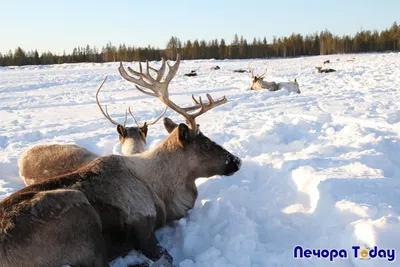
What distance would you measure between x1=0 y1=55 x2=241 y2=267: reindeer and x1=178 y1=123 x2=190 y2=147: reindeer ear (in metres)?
0.01

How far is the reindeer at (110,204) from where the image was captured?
2662 mm

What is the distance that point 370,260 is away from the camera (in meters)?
2.81

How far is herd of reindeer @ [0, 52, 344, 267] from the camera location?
267 centimetres

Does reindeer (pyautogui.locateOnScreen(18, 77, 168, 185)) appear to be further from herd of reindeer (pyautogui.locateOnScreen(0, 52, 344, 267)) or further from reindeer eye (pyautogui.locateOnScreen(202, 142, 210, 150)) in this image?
reindeer eye (pyautogui.locateOnScreen(202, 142, 210, 150))

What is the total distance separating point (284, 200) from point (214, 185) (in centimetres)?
96

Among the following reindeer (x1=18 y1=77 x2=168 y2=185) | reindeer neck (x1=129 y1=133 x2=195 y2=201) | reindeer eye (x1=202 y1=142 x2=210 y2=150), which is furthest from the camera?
reindeer (x1=18 y1=77 x2=168 y2=185)

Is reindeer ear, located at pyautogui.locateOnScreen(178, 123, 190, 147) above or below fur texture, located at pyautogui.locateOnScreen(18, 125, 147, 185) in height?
above

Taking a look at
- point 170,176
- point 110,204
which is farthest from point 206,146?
point 110,204

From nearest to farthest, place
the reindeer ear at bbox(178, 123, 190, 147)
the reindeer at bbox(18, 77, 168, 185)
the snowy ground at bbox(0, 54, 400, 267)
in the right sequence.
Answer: the snowy ground at bbox(0, 54, 400, 267) → the reindeer ear at bbox(178, 123, 190, 147) → the reindeer at bbox(18, 77, 168, 185)

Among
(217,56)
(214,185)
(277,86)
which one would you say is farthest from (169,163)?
(217,56)

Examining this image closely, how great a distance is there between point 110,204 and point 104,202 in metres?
0.05

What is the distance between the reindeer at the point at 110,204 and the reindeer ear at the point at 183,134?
1 centimetres

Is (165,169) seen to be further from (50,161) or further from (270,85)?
(270,85)

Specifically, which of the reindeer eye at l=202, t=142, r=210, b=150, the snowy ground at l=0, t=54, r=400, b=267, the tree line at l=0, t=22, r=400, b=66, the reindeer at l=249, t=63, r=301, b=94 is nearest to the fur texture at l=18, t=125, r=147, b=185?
the snowy ground at l=0, t=54, r=400, b=267
